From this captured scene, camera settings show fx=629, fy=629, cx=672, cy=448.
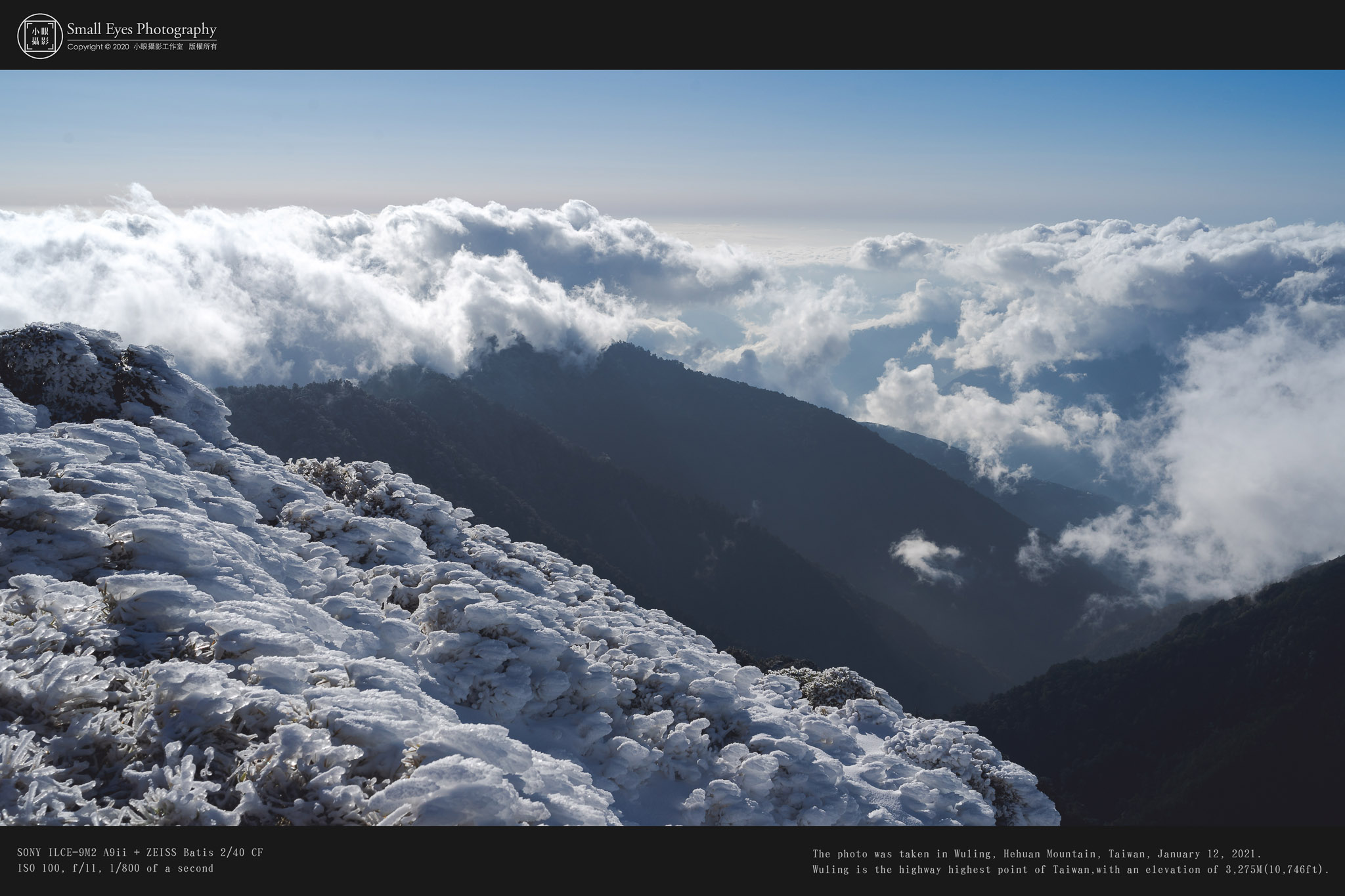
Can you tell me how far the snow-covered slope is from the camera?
7.31 meters

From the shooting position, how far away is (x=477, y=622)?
14.5 metres

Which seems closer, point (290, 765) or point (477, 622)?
point (290, 765)

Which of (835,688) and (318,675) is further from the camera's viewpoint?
(835,688)

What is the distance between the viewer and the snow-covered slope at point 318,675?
24.0 feet

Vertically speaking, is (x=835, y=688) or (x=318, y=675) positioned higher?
(x=318, y=675)

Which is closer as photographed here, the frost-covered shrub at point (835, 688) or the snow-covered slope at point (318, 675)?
the snow-covered slope at point (318, 675)

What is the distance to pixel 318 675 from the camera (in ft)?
31.2

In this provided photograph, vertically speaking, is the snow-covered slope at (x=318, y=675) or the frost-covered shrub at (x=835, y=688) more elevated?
the snow-covered slope at (x=318, y=675)

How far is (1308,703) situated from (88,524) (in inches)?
7565
